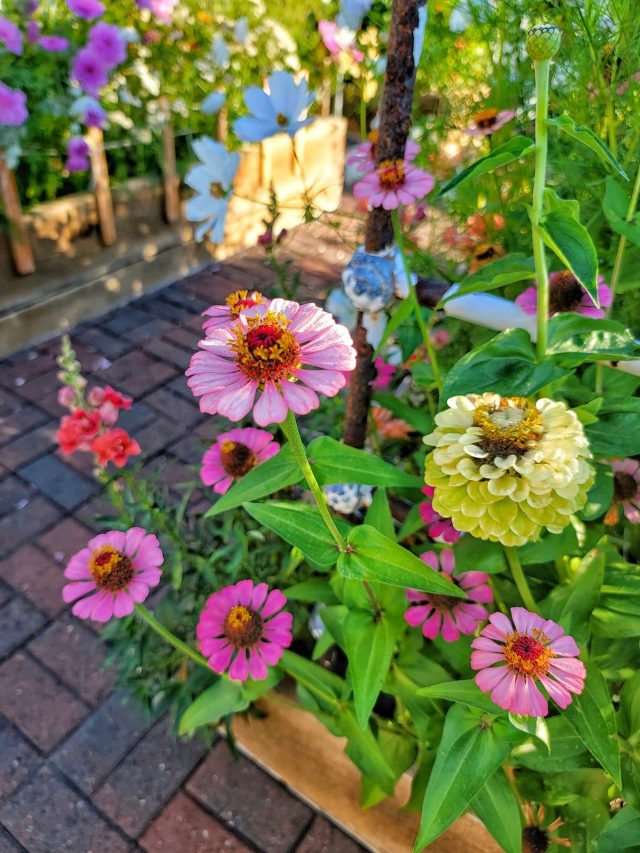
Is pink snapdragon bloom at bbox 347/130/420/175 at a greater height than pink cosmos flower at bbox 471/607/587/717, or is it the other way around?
pink snapdragon bloom at bbox 347/130/420/175

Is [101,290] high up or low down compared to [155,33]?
down

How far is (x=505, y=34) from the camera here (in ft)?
2.87

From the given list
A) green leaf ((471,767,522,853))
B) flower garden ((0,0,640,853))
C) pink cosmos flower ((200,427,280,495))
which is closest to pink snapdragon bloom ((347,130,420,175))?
flower garden ((0,0,640,853))

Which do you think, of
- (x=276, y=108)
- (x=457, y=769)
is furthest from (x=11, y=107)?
(x=457, y=769)

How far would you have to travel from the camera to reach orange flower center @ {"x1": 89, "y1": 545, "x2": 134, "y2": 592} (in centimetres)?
78

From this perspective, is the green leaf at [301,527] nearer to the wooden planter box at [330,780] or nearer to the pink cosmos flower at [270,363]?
the pink cosmos flower at [270,363]

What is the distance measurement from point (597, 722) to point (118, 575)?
545mm

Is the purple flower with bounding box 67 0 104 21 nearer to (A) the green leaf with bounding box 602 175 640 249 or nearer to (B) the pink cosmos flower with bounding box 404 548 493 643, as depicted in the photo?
(A) the green leaf with bounding box 602 175 640 249

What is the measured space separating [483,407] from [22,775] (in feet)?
4.11

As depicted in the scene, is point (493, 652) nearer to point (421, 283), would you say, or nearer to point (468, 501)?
point (468, 501)

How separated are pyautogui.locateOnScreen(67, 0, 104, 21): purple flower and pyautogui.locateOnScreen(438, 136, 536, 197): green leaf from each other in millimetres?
2290

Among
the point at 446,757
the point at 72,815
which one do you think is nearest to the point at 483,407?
the point at 446,757

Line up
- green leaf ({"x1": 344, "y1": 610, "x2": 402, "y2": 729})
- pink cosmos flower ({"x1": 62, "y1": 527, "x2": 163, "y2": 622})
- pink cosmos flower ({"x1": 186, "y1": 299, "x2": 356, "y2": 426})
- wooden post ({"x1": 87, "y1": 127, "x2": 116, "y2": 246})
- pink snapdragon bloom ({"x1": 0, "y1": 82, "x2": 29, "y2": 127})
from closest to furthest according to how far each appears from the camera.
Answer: pink cosmos flower ({"x1": 186, "y1": 299, "x2": 356, "y2": 426}) < green leaf ({"x1": 344, "y1": 610, "x2": 402, "y2": 729}) < pink cosmos flower ({"x1": 62, "y1": 527, "x2": 163, "y2": 622}) < pink snapdragon bloom ({"x1": 0, "y1": 82, "x2": 29, "y2": 127}) < wooden post ({"x1": 87, "y1": 127, "x2": 116, "y2": 246})

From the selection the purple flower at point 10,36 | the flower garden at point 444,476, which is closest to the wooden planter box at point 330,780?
the flower garden at point 444,476
